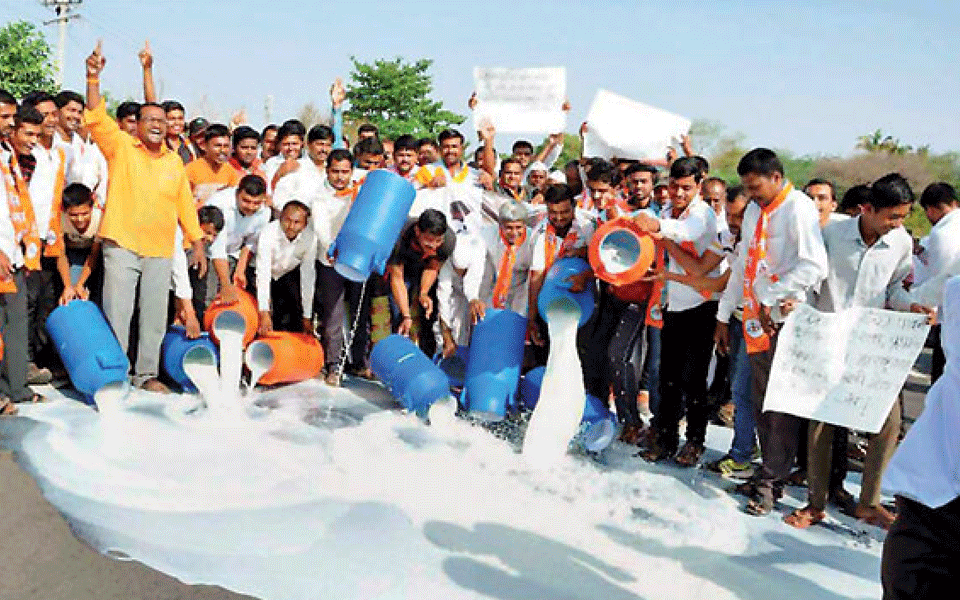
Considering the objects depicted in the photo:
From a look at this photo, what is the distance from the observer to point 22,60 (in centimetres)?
2161

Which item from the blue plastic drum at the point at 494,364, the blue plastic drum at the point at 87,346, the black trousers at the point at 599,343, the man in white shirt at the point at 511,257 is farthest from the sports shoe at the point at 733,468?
the blue plastic drum at the point at 87,346

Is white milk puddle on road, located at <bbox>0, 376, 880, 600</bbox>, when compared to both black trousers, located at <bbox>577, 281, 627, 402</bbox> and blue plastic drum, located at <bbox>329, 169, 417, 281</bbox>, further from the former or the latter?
blue plastic drum, located at <bbox>329, 169, 417, 281</bbox>

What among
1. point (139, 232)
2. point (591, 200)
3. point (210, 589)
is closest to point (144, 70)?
point (139, 232)

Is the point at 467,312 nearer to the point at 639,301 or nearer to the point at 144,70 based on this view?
the point at 639,301

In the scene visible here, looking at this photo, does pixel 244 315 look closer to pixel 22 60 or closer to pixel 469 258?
pixel 469 258

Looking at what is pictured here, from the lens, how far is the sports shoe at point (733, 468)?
450 cm

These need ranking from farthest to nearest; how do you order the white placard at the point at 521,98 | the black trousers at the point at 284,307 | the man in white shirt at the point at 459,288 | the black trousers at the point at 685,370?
the white placard at the point at 521,98 < the black trousers at the point at 284,307 < the man in white shirt at the point at 459,288 < the black trousers at the point at 685,370

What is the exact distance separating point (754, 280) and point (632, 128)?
2.19 metres

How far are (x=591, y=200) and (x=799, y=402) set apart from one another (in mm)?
2197

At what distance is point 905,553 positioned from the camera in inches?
78.5

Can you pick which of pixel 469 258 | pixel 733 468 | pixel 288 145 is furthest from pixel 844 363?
pixel 288 145

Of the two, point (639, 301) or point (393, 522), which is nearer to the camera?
point (393, 522)

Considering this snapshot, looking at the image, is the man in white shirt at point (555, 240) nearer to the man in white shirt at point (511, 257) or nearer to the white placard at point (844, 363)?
the man in white shirt at point (511, 257)

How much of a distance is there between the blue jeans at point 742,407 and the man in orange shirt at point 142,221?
335 cm
